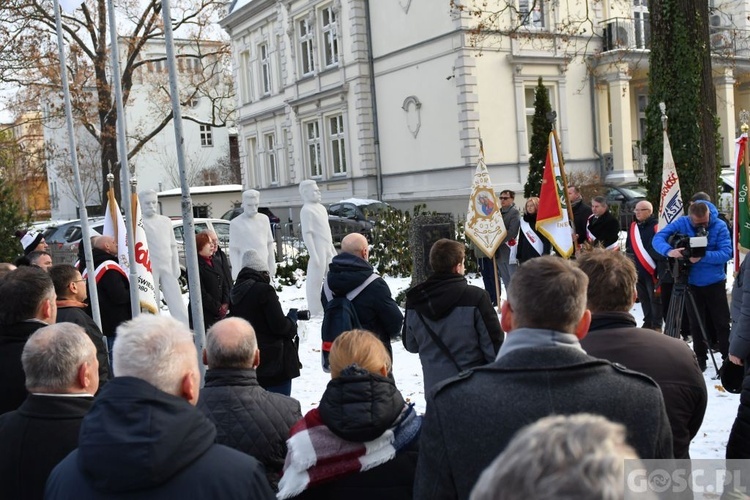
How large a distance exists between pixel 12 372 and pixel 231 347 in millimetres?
1308

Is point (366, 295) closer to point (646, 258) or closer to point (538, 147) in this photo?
point (646, 258)

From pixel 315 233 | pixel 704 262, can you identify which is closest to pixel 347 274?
pixel 704 262

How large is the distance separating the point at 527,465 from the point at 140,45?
1071 inches

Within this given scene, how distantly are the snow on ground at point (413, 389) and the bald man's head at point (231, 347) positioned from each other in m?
3.60

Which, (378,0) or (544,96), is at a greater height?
(378,0)

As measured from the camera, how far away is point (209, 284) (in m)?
8.23

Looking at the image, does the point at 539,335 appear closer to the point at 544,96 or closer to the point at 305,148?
the point at 544,96

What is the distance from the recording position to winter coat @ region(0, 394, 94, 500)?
295 cm

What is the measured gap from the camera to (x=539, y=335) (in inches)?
92.5

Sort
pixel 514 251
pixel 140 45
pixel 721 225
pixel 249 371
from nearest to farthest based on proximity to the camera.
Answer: pixel 249 371 < pixel 721 225 < pixel 514 251 < pixel 140 45

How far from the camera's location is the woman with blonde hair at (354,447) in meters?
2.90

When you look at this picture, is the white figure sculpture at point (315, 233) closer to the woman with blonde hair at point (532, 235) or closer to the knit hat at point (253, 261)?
the woman with blonde hair at point (532, 235)

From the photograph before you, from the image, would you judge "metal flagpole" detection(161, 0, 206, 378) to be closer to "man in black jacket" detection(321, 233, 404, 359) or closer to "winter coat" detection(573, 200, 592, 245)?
"man in black jacket" detection(321, 233, 404, 359)

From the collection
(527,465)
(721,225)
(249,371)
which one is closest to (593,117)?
(721,225)
